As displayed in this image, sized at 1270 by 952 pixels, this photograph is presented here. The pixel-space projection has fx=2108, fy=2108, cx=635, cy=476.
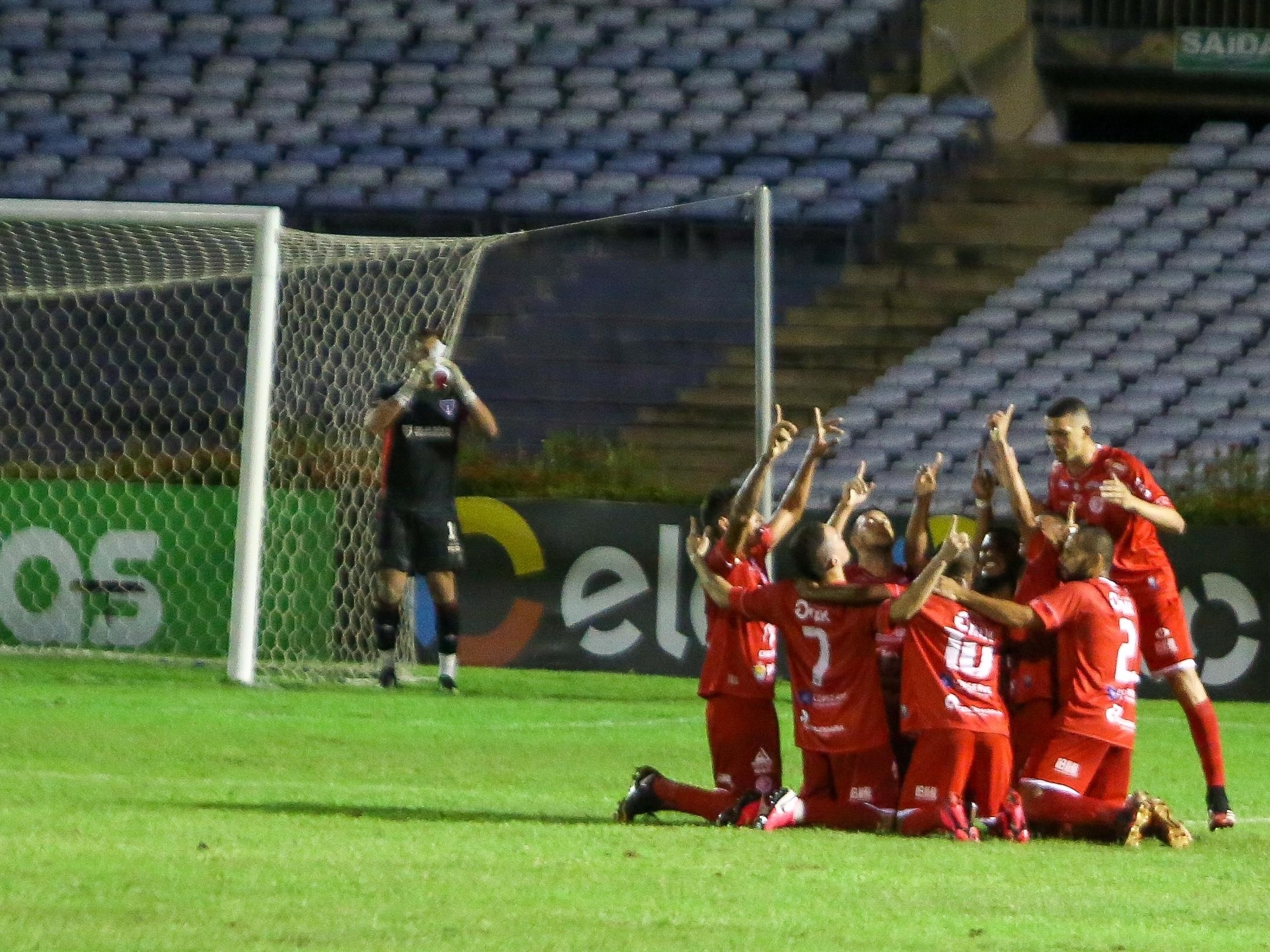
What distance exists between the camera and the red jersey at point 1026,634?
646cm

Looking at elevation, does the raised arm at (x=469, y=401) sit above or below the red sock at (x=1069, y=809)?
above

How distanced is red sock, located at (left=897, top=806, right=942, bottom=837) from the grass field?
0.33ft

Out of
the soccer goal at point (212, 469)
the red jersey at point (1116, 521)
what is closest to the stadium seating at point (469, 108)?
the soccer goal at point (212, 469)

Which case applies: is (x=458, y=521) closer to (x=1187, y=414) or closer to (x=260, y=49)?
(x=1187, y=414)

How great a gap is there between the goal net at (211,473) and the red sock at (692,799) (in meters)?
4.46

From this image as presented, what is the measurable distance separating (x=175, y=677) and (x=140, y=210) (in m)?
2.25

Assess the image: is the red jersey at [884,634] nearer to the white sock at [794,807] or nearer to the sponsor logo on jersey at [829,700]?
the sponsor logo on jersey at [829,700]

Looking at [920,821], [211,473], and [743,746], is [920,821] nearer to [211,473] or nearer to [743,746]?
[743,746]

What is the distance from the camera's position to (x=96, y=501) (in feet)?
36.1

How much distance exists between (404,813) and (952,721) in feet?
5.27

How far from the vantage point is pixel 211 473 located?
36.3ft

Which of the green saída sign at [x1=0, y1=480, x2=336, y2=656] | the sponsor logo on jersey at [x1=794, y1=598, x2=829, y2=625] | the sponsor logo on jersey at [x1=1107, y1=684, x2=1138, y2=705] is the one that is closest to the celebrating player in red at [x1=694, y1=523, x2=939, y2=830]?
the sponsor logo on jersey at [x1=794, y1=598, x2=829, y2=625]

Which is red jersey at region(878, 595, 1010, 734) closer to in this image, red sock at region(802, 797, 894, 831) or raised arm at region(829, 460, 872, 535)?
red sock at region(802, 797, 894, 831)

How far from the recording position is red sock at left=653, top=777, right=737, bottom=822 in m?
6.11
